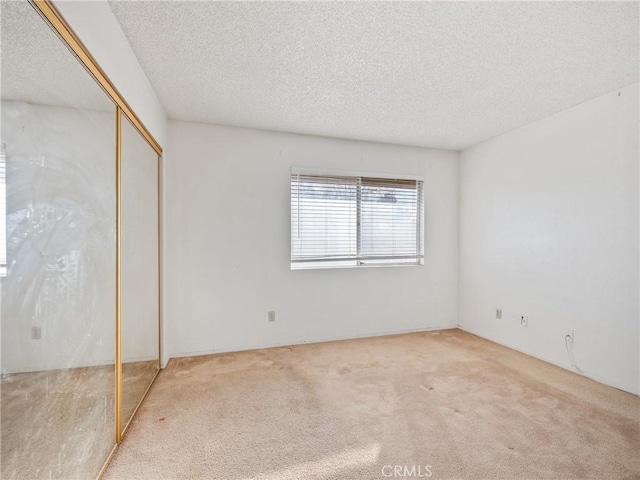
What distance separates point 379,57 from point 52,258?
217 cm

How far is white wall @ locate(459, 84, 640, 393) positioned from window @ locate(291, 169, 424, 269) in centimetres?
86

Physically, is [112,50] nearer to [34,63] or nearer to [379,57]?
[34,63]

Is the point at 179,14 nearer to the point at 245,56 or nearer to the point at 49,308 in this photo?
the point at 245,56

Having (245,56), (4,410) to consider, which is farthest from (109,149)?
(4,410)

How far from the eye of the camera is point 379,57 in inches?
83.3

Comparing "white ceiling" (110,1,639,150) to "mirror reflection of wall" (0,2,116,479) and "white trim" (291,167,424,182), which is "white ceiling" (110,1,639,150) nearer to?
"white trim" (291,167,424,182)

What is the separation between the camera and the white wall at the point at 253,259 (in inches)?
129

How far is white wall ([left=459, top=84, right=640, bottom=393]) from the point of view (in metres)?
2.55

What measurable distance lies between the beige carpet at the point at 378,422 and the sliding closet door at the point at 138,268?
0.24 m

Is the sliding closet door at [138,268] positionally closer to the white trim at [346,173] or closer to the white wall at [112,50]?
the white wall at [112,50]

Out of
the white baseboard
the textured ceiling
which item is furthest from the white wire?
the textured ceiling

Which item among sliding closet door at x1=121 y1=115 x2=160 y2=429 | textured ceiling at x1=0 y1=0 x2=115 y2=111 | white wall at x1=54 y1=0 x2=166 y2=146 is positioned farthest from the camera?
sliding closet door at x1=121 y1=115 x2=160 y2=429

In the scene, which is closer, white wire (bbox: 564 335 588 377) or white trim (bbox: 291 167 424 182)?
white wire (bbox: 564 335 588 377)

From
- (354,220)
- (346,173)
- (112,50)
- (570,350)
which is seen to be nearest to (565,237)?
(570,350)
